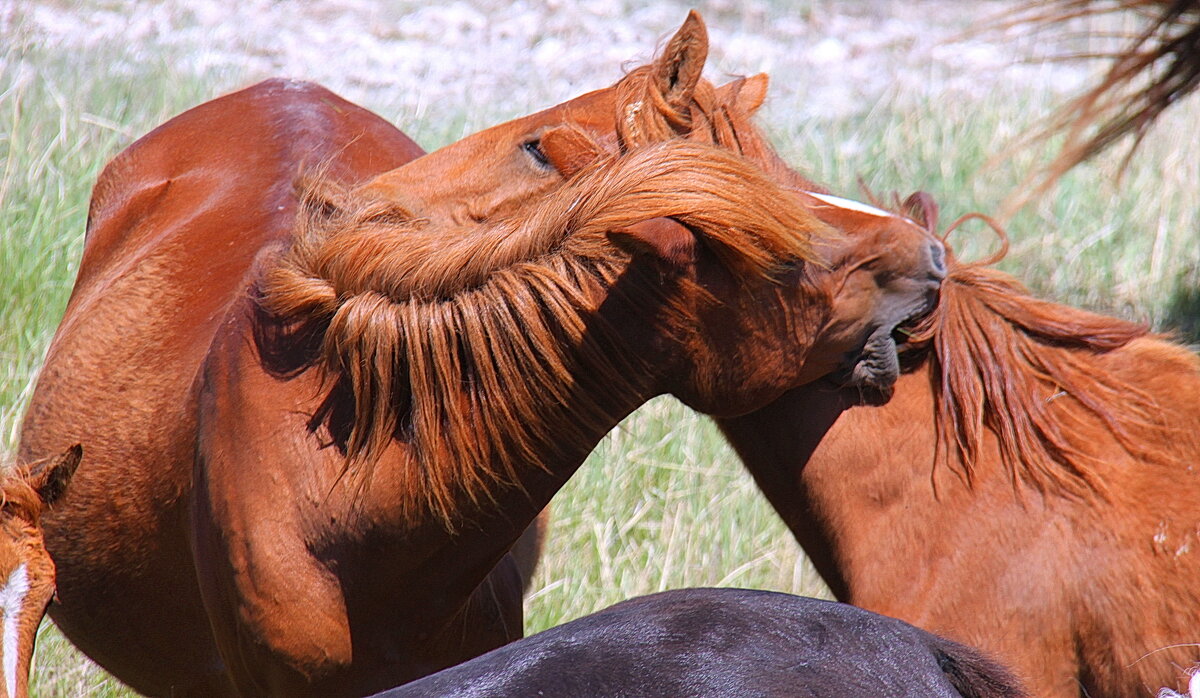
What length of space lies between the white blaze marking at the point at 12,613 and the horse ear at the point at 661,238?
105 cm

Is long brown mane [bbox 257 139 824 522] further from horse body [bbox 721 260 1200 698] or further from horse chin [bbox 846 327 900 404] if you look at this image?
horse body [bbox 721 260 1200 698]

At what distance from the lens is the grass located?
13.8 ft

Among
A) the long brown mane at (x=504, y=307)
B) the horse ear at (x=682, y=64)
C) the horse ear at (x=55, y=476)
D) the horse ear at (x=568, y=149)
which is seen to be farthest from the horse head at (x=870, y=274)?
the horse ear at (x=55, y=476)

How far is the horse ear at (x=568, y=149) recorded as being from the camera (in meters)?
2.31

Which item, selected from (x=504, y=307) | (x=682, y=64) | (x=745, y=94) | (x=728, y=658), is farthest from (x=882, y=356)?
(x=728, y=658)

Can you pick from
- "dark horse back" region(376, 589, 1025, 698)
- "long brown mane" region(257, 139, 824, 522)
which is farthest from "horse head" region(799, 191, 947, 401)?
"dark horse back" region(376, 589, 1025, 698)

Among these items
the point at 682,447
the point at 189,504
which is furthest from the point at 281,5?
the point at 189,504

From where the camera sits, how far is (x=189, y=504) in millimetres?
2594

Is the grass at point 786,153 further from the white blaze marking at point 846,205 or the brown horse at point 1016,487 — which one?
the brown horse at point 1016,487

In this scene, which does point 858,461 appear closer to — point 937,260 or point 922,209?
point 937,260

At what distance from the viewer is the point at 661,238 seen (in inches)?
80.9

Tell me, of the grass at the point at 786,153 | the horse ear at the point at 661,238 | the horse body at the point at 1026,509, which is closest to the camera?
the horse ear at the point at 661,238

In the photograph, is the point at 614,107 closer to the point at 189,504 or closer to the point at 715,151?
the point at 715,151

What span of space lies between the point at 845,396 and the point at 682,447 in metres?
2.03
